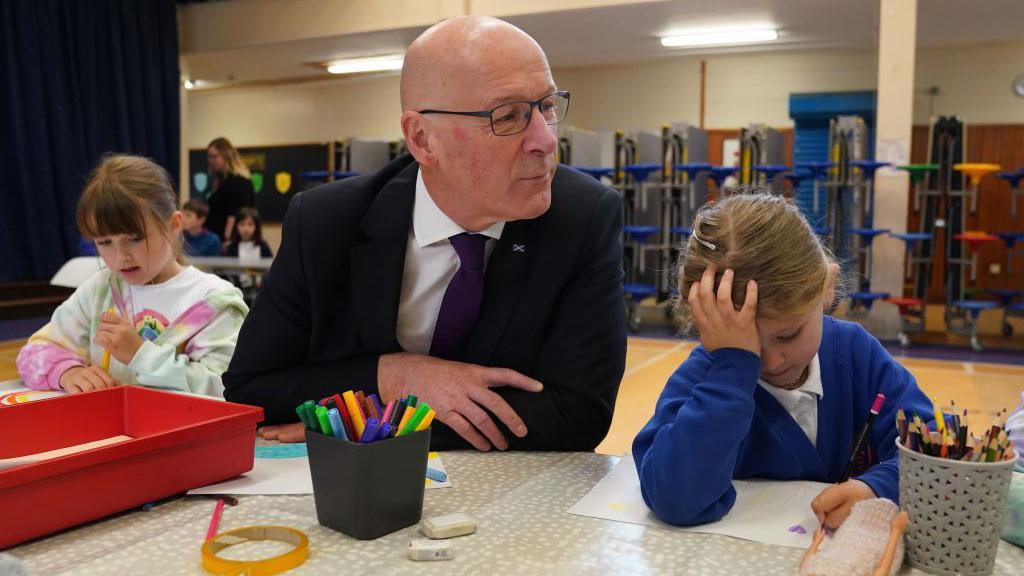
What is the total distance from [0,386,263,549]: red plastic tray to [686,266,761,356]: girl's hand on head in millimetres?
602

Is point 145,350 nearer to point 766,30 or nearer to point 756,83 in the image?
point 766,30

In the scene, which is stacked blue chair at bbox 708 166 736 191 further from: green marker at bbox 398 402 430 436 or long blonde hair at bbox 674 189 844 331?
green marker at bbox 398 402 430 436

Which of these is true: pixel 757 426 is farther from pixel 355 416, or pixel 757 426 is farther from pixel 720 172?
pixel 720 172

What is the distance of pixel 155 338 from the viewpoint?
1.83 m

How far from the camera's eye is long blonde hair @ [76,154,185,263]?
6.03 ft

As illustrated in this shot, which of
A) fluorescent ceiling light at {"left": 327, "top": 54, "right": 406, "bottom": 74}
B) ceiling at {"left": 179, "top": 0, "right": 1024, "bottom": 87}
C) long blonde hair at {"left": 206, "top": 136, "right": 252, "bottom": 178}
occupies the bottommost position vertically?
long blonde hair at {"left": 206, "top": 136, "right": 252, "bottom": 178}

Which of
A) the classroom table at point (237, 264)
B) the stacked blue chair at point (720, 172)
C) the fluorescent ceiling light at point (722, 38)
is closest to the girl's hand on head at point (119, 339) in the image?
the classroom table at point (237, 264)

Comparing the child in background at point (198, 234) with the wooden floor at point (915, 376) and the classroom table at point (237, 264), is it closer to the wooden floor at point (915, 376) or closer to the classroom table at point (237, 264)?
the classroom table at point (237, 264)

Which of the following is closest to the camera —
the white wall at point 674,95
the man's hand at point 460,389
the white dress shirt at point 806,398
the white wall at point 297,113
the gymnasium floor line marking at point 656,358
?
the white dress shirt at point 806,398

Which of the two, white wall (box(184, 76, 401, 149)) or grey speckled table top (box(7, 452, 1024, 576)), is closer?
grey speckled table top (box(7, 452, 1024, 576))

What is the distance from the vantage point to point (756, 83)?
999 cm

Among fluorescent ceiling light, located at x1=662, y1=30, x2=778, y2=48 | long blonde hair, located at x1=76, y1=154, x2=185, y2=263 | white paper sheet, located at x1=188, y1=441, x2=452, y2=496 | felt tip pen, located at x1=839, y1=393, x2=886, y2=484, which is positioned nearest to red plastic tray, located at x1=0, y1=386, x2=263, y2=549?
white paper sheet, located at x1=188, y1=441, x2=452, y2=496

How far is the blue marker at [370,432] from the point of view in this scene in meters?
0.95

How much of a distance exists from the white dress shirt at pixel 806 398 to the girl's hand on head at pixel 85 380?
4.05 feet
